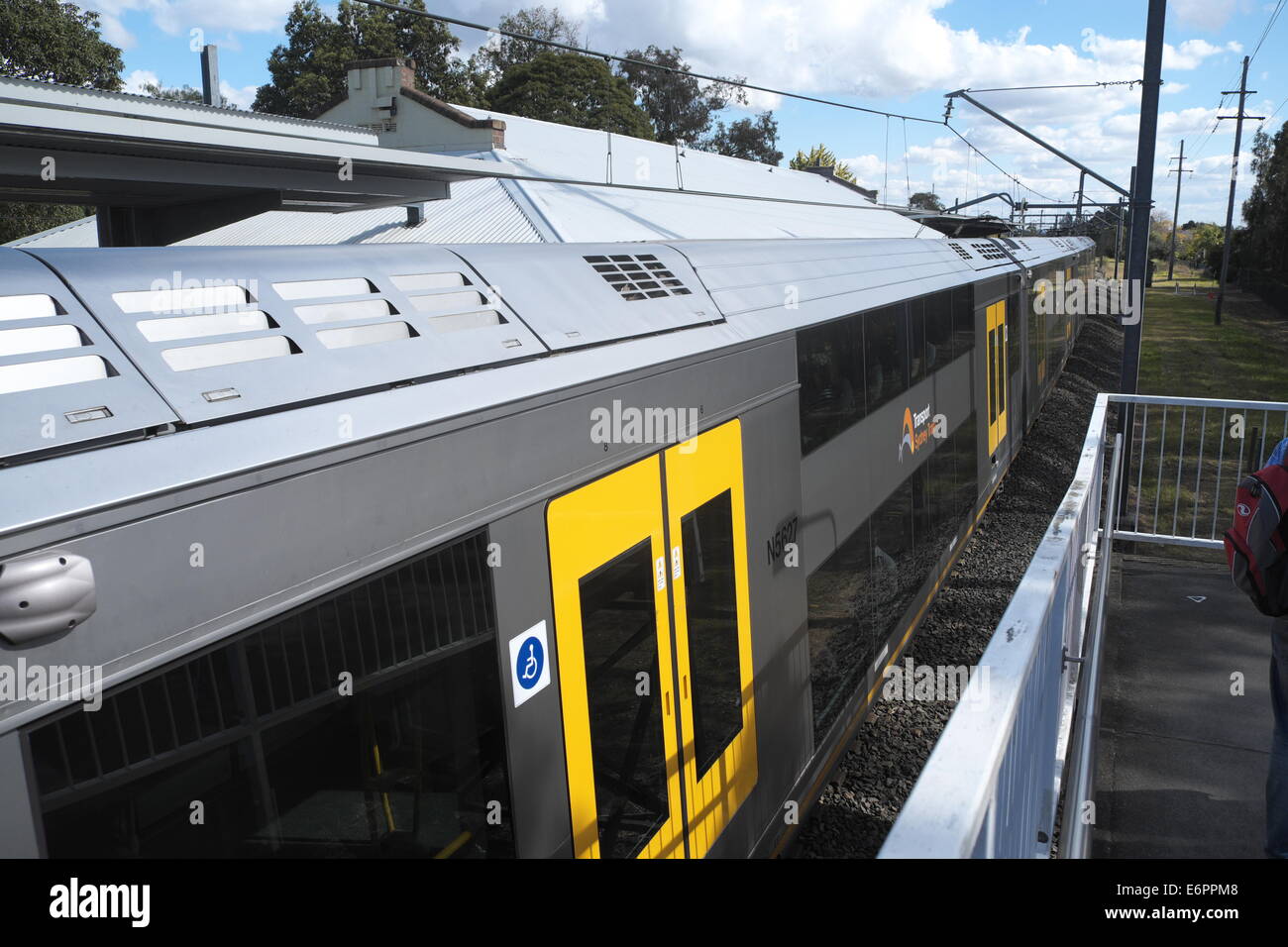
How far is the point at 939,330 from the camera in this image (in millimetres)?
8109

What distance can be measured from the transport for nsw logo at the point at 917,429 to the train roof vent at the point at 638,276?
347 centimetres

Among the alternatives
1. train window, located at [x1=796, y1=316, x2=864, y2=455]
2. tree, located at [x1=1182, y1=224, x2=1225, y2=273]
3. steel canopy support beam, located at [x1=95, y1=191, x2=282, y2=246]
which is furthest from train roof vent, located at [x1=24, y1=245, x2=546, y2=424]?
tree, located at [x1=1182, y1=224, x2=1225, y2=273]

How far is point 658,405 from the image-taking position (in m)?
3.38

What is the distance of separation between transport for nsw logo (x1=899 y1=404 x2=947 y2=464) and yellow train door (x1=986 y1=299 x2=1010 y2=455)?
2.69 metres

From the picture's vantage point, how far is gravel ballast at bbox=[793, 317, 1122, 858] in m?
5.26

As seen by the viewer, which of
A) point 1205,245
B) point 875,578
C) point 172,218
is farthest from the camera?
point 1205,245

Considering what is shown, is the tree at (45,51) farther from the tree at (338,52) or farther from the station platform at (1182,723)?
the station platform at (1182,723)

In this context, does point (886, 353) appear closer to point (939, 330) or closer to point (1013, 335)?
point (939, 330)

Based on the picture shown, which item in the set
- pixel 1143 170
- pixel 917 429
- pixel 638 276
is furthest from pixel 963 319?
pixel 638 276

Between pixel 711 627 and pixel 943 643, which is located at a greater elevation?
pixel 711 627

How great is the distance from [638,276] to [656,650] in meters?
1.35

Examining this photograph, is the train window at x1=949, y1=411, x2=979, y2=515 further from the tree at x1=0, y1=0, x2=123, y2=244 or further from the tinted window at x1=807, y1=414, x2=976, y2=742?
the tree at x1=0, y1=0, x2=123, y2=244
